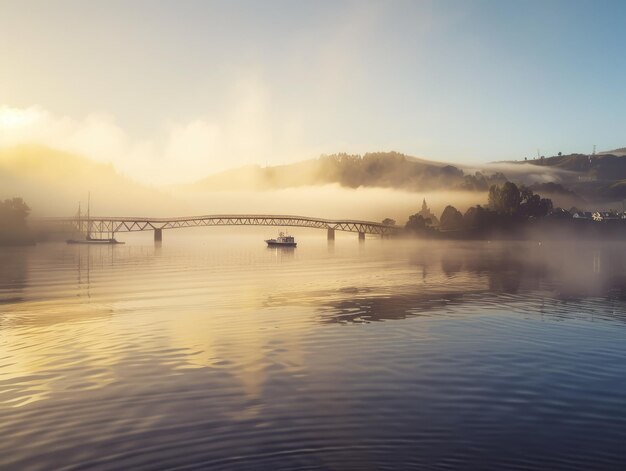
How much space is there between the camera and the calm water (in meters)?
16.4

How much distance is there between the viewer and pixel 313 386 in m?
23.4

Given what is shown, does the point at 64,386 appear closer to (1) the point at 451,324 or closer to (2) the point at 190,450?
(2) the point at 190,450

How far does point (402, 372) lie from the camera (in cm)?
2559

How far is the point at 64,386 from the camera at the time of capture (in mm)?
23359

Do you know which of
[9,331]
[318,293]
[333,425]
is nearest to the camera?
[333,425]

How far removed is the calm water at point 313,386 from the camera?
53.7 ft

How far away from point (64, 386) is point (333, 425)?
11718 millimetres

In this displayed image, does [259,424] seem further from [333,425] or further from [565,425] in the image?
[565,425]

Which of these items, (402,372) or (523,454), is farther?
(402,372)

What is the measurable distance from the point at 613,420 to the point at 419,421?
21.1 ft

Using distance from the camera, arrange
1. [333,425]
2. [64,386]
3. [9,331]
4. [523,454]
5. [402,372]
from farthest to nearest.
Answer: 1. [9,331]
2. [402,372]
3. [64,386]
4. [333,425]
5. [523,454]

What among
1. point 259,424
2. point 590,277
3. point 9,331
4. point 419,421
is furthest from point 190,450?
point 590,277

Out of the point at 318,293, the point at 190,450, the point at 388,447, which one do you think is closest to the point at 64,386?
the point at 190,450

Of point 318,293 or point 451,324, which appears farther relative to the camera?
point 318,293
